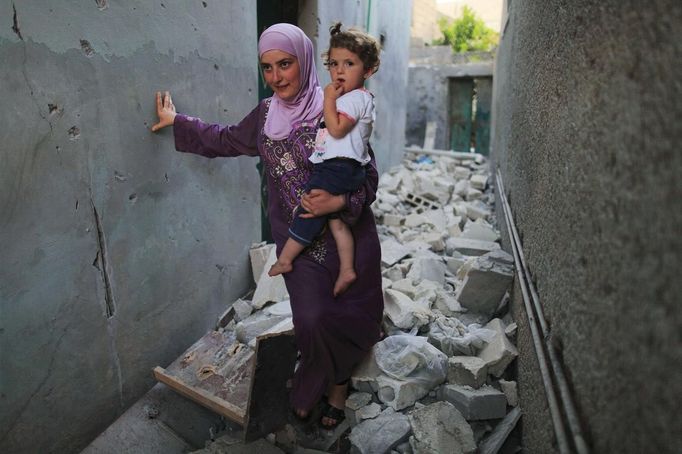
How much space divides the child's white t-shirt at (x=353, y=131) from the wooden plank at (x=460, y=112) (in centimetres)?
1333

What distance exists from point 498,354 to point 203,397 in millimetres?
1480

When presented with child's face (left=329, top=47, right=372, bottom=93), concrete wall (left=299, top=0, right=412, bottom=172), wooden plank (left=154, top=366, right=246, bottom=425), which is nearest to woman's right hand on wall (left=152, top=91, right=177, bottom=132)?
child's face (left=329, top=47, right=372, bottom=93)

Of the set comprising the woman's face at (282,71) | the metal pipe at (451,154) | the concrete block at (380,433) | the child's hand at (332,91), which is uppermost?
the woman's face at (282,71)

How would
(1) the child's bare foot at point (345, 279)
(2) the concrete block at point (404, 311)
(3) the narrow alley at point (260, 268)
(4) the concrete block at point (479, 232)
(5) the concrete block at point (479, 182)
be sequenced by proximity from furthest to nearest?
(5) the concrete block at point (479, 182) < (4) the concrete block at point (479, 232) < (2) the concrete block at point (404, 311) < (1) the child's bare foot at point (345, 279) < (3) the narrow alley at point (260, 268)

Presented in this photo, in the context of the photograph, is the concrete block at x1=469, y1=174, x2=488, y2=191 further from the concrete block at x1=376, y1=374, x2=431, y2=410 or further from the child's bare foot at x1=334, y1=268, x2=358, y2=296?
the child's bare foot at x1=334, y1=268, x2=358, y2=296

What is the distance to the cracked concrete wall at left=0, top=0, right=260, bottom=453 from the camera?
1.84 m

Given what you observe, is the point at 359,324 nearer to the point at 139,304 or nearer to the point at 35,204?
the point at 139,304

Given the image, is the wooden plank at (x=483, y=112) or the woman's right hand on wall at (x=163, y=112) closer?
the woman's right hand on wall at (x=163, y=112)

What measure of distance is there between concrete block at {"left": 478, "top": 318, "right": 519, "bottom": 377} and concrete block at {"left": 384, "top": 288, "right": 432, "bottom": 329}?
445 millimetres

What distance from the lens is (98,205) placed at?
2.16 meters

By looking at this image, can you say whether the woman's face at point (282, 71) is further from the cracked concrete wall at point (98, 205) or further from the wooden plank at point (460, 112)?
the wooden plank at point (460, 112)

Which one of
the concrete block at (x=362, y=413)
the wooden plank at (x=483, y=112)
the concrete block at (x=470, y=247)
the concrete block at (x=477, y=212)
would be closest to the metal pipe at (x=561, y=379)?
the concrete block at (x=362, y=413)

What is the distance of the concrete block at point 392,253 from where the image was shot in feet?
13.1

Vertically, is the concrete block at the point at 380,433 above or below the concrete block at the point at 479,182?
below
